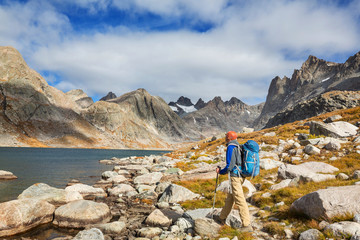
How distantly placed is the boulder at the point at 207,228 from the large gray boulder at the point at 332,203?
353 centimetres

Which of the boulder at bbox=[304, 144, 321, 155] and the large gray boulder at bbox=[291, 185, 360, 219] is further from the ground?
the boulder at bbox=[304, 144, 321, 155]

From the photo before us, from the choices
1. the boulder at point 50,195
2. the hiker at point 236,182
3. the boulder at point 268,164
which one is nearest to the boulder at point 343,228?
the hiker at point 236,182

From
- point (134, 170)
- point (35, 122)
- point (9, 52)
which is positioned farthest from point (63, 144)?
point (134, 170)

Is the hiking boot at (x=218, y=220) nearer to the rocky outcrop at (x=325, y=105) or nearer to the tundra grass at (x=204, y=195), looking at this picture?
the tundra grass at (x=204, y=195)

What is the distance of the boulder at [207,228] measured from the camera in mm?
8602

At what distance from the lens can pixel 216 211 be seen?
403 inches

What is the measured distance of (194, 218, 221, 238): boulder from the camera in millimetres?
8602

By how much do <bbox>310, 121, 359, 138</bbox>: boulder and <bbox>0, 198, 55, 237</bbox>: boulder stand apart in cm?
2986

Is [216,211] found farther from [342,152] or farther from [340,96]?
[340,96]

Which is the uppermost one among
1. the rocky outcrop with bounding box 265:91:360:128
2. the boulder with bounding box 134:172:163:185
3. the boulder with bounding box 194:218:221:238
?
the rocky outcrop with bounding box 265:91:360:128

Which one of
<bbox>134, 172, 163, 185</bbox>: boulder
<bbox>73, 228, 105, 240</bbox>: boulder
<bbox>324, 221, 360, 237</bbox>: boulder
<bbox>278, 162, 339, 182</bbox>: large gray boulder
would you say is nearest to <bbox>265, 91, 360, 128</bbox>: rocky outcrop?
<bbox>278, 162, 339, 182</bbox>: large gray boulder

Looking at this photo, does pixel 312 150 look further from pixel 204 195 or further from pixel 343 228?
pixel 343 228

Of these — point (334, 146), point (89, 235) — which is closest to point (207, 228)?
point (89, 235)

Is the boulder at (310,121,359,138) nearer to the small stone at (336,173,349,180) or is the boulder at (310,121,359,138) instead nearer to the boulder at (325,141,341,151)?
the boulder at (325,141,341,151)
